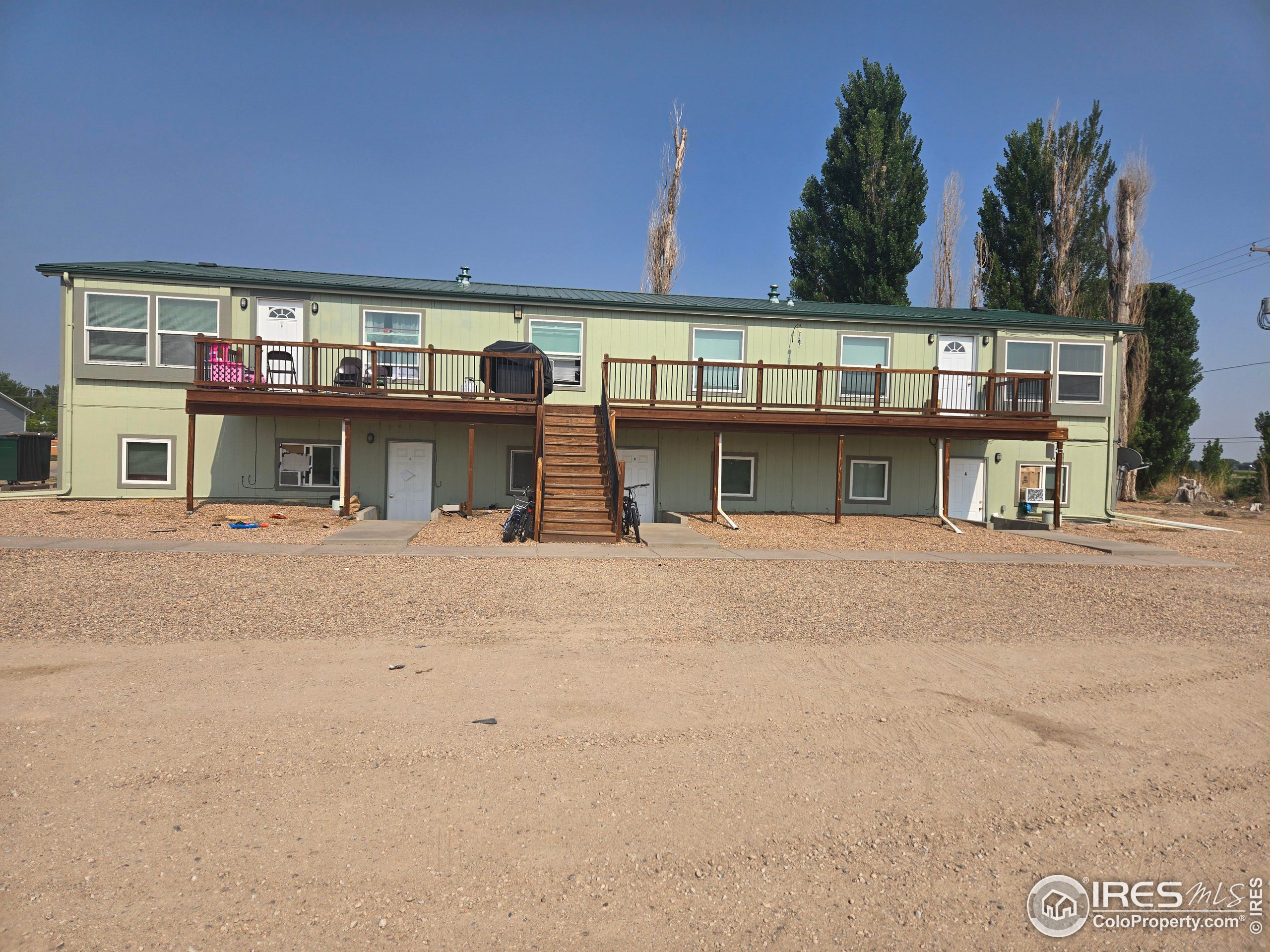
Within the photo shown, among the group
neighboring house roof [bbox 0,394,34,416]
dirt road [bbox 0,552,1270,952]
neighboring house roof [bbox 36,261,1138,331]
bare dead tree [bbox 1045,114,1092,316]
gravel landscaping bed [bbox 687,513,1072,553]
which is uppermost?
bare dead tree [bbox 1045,114,1092,316]

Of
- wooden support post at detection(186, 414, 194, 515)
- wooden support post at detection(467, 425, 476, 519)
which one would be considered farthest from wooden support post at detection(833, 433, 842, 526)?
wooden support post at detection(186, 414, 194, 515)

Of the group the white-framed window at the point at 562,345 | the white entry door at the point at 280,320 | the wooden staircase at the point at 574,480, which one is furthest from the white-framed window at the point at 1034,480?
the white entry door at the point at 280,320

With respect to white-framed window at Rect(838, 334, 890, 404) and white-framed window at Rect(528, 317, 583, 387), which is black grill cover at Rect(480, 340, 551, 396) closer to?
white-framed window at Rect(528, 317, 583, 387)

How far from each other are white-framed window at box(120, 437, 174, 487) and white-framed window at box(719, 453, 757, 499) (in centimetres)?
1239

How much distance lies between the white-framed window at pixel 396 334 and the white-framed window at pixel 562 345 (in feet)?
8.54

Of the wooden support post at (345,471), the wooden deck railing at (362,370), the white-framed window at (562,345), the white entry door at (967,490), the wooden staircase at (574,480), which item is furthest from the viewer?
the white entry door at (967,490)

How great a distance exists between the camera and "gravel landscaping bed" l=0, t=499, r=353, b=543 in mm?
11461

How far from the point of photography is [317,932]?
8.17ft

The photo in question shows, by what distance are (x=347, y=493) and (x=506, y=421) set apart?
143 inches

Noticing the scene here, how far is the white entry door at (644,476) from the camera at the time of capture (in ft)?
56.4

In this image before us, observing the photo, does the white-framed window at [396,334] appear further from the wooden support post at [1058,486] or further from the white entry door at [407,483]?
the wooden support post at [1058,486]

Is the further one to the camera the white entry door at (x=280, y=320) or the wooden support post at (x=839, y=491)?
the white entry door at (x=280, y=320)

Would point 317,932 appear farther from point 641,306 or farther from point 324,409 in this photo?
point 641,306

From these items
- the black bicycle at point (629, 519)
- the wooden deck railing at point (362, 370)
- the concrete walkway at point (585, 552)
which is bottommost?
the concrete walkway at point (585, 552)
